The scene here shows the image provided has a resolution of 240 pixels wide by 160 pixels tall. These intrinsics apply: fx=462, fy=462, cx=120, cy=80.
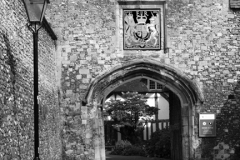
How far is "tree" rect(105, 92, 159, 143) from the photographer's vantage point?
1001 inches

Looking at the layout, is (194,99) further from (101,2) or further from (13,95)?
(13,95)

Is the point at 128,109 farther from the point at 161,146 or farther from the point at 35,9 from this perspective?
the point at 35,9

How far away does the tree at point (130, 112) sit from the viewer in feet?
83.4

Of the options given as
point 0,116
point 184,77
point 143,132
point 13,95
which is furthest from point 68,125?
point 143,132

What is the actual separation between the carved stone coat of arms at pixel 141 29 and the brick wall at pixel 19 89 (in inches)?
114

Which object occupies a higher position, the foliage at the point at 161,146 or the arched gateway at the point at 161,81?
the arched gateway at the point at 161,81

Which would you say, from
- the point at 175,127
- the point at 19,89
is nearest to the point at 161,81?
the point at 175,127

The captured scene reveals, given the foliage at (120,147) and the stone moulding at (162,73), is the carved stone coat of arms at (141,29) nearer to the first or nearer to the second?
the stone moulding at (162,73)

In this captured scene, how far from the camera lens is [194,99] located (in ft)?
44.2

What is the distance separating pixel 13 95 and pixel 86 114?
571 centimetres

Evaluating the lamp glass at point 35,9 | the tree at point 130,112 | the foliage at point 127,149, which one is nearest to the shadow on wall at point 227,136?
the lamp glass at point 35,9

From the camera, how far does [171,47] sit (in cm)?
1353

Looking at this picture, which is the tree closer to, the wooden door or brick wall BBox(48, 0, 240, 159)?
the wooden door

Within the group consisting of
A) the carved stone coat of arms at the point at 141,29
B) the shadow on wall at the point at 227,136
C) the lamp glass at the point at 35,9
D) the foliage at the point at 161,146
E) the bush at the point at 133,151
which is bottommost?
the bush at the point at 133,151
